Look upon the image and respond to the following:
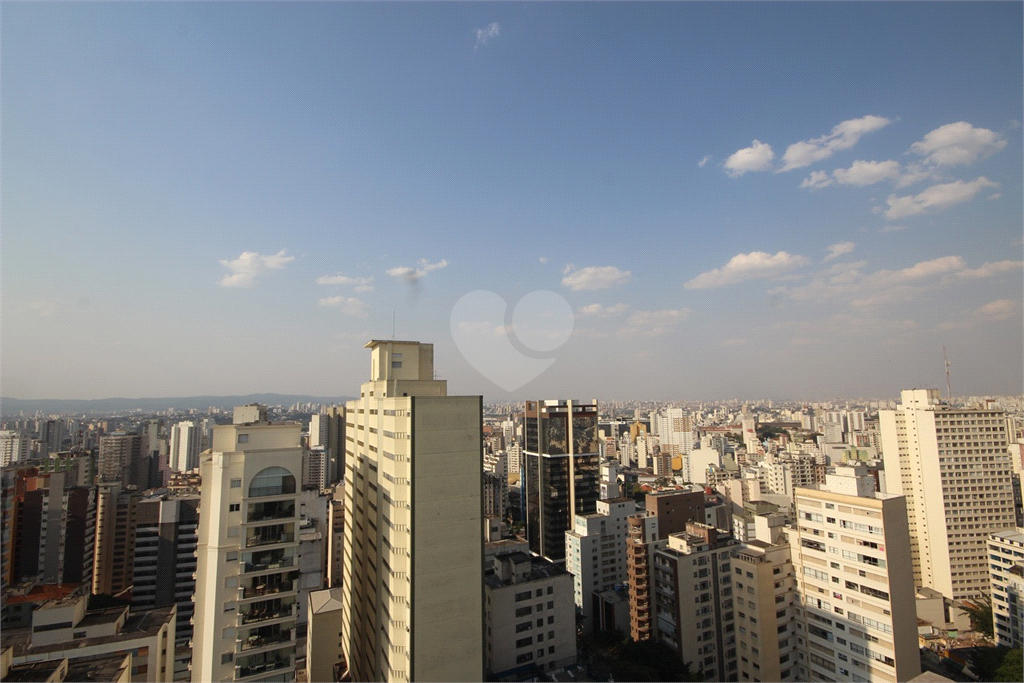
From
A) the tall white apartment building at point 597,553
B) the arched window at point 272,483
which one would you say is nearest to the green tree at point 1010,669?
the tall white apartment building at point 597,553

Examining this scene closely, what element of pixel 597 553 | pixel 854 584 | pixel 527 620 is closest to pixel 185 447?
pixel 597 553

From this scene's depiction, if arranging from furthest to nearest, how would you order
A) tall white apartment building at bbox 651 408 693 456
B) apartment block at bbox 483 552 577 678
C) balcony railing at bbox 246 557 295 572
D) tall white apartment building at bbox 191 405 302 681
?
tall white apartment building at bbox 651 408 693 456
apartment block at bbox 483 552 577 678
balcony railing at bbox 246 557 295 572
tall white apartment building at bbox 191 405 302 681

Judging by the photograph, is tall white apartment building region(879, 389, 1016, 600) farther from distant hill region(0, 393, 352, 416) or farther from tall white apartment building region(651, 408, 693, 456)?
tall white apartment building region(651, 408, 693, 456)

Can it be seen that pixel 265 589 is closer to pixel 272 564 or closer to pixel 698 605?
pixel 272 564

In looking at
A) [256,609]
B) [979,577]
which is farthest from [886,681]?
[979,577]

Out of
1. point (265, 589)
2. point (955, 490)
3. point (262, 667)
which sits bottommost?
point (955, 490)

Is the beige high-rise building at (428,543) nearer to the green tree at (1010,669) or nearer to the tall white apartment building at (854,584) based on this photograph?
the tall white apartment building at (854,584)

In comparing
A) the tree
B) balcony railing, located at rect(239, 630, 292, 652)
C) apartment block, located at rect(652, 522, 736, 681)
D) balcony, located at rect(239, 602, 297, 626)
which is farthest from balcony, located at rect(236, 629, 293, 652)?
the tree

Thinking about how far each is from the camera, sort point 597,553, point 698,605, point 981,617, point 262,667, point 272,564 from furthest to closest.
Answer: point 597,553, point 981,617, point 698,605, point 272,564, point 262,667
